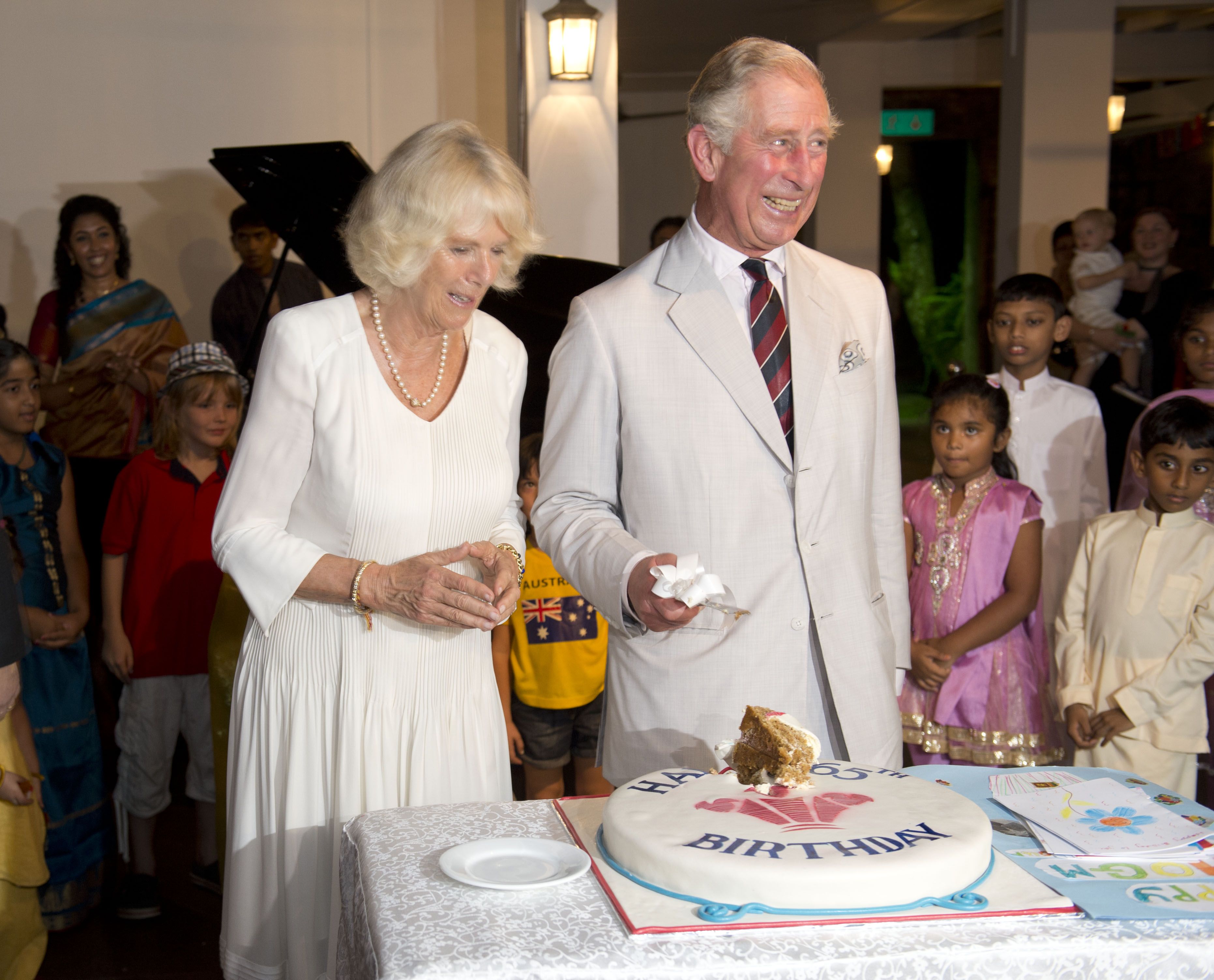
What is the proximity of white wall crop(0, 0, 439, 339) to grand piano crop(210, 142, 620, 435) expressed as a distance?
253 centimetres

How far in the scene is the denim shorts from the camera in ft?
10.8

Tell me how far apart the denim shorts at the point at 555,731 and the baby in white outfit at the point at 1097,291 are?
3647mm

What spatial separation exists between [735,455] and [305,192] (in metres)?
2.70

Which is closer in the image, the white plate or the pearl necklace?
the white plate

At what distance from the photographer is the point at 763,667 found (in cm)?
183

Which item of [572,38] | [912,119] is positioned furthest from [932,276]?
[572,38]

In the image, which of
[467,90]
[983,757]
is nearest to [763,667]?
[983,757]

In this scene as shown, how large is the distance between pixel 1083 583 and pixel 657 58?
7.82 meters

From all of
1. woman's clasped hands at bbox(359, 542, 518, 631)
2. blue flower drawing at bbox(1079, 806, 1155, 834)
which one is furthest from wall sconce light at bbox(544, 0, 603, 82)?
blue flower drawing at bbox(1079, 806, 1155, 834)

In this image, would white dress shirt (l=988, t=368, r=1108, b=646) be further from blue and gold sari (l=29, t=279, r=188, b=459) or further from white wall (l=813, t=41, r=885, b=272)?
white wall (l=813, t=41, r=885, b=272)

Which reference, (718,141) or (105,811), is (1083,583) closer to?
(718,141)

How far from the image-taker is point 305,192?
158 inches

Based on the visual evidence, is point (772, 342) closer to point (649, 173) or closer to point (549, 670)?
point (549, 670)

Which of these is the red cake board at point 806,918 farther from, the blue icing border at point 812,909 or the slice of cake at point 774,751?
the slice of cake at point 774,751
